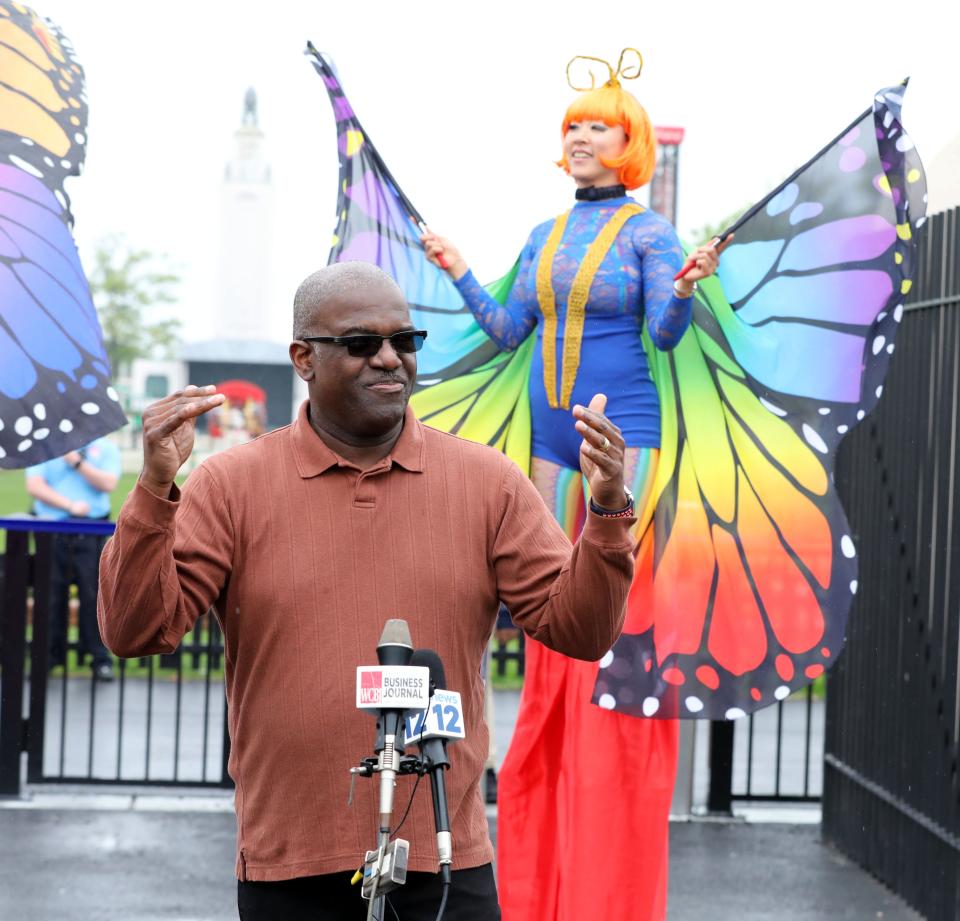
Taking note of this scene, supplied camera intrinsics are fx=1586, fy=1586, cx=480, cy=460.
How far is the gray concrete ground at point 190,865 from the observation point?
208 inches

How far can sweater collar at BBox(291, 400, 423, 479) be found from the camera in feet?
9.39

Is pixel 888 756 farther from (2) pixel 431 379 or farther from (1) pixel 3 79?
(1) pixel 3 79

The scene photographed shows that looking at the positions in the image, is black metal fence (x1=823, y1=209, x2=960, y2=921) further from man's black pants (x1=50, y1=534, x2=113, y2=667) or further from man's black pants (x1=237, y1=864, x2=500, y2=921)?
man's black pants (x1=50, y1=534, x2=113, y2=667)

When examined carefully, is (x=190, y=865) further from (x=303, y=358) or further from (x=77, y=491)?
(x=77, y=491)

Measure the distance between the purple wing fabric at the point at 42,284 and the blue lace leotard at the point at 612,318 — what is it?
1195mm

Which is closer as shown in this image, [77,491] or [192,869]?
[192,869]

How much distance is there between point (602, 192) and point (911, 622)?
1963mm

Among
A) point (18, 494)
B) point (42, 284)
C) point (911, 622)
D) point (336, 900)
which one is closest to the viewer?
point (336, 900)

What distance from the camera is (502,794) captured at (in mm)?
4500

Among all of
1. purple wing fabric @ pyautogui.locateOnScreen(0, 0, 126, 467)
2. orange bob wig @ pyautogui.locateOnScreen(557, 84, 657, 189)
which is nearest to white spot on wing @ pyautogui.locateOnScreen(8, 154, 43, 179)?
purple wing fabric @ pyautogui.locateOnScreen(0, 0, 126, 467)

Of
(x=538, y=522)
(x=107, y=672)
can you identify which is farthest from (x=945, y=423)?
(x=107, y=672)

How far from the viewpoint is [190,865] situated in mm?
5746

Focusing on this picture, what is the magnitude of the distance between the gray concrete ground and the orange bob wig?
2.49 metres

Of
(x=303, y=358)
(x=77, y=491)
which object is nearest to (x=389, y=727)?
(x=303, y=358)
